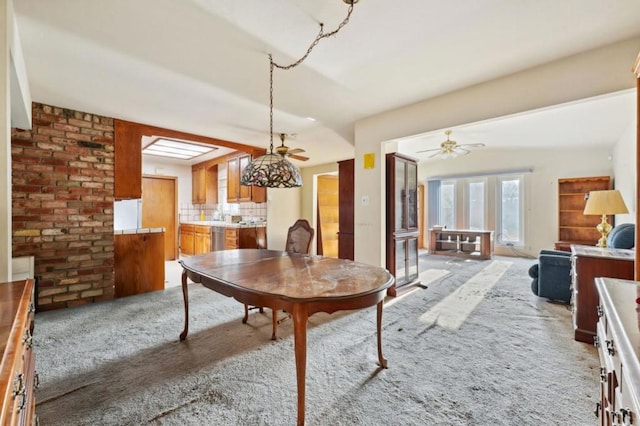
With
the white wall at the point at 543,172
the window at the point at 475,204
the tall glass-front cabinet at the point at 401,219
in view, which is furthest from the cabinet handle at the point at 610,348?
the window at the point at 475,204

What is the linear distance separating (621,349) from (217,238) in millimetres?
5392

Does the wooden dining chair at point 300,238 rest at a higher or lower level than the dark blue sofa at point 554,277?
higher

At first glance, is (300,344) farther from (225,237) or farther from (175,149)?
(175,149)

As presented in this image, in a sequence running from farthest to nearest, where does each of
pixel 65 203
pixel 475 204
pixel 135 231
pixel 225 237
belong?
pixel 475 204
pixel 225 237
pixel 135 231
pixel 65 203

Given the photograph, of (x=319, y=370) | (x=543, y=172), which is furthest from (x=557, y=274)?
(x=543, y=172)

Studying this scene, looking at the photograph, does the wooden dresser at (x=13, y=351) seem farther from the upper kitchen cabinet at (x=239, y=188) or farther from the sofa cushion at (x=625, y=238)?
the sofa cushion at (x=625, y=238)

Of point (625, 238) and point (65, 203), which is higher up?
point (65, 203)

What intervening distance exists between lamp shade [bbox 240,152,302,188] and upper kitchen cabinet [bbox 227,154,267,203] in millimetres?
2846

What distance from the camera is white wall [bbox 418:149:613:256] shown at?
5.55 metres

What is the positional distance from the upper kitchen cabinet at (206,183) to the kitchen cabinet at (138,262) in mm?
2430

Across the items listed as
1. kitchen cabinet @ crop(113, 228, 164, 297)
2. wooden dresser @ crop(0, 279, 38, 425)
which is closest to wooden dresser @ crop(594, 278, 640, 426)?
wooden dresser @ crop(0, 279, 38, 425)

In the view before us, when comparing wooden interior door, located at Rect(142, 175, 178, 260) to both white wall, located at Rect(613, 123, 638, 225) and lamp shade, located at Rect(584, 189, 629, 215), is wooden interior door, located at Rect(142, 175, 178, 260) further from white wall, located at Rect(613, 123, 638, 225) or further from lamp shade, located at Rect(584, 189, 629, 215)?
white wall, located at Rect(613, 123, 638, 225)

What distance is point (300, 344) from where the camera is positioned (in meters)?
1.46

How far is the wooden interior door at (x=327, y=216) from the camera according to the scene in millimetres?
5945
